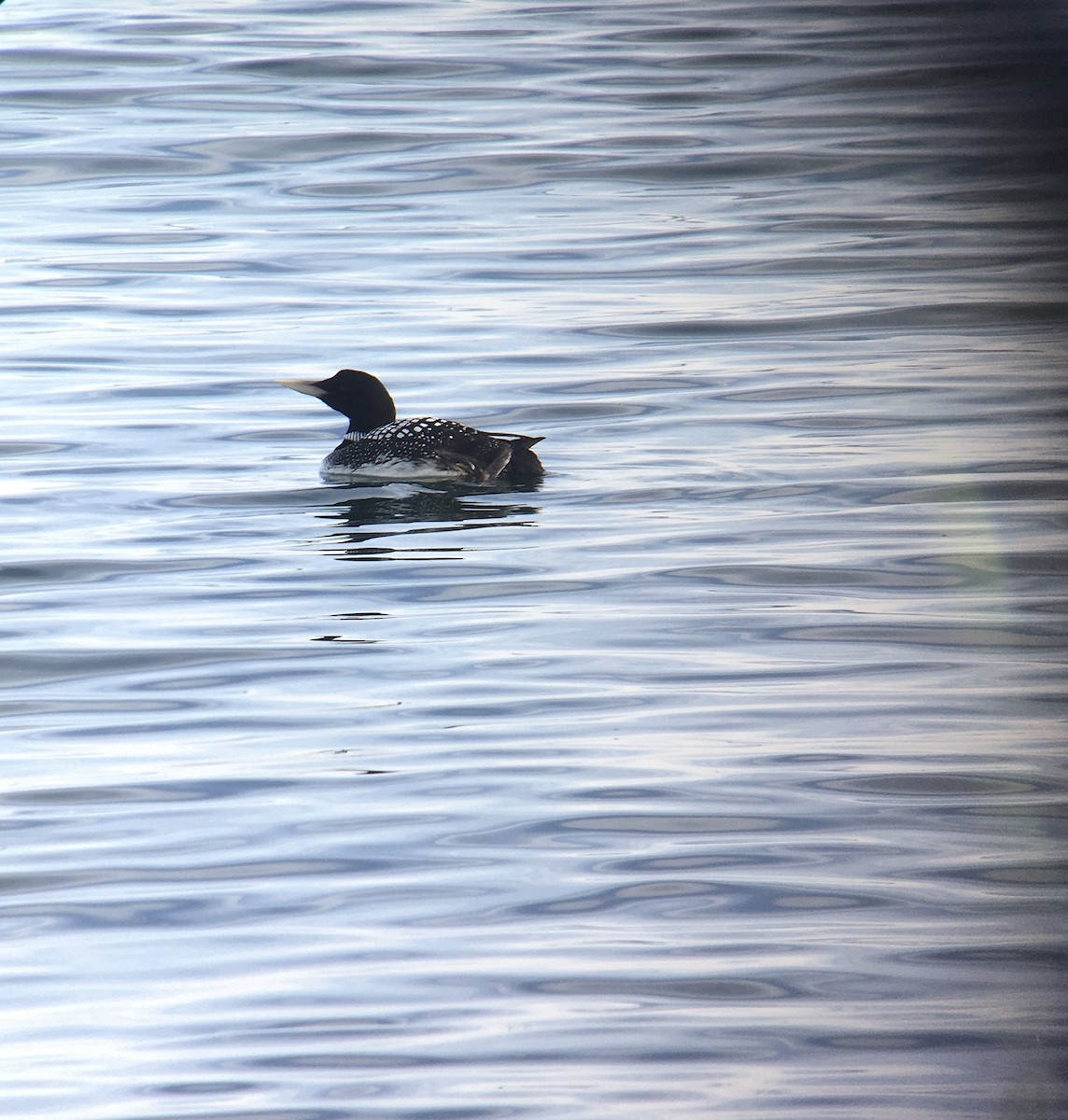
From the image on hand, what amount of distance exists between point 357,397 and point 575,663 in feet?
14.6

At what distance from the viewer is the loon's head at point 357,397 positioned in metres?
10.5

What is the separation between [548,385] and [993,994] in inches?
359

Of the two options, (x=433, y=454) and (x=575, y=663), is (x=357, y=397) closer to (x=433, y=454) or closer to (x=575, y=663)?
(x=433, y=454)

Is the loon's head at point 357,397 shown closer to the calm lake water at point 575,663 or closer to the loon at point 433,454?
the loon at point 433,454

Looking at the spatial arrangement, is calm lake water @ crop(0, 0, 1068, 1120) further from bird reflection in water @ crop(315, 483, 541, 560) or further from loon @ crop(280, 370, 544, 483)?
loon @ crop(280, 370, 544, 483)

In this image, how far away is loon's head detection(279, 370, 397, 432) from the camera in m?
10.5

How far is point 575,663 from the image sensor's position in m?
6.43

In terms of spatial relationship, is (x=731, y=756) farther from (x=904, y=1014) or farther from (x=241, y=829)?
(x=904, y=1014)

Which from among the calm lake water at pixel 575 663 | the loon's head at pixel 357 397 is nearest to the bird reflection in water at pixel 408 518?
the calm lake water at pixel 575 663

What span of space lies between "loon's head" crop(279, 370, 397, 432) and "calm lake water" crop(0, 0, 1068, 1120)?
565mm

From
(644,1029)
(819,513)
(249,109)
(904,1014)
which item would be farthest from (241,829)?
(249,109)

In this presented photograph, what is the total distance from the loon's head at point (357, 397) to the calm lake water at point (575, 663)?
565 mm

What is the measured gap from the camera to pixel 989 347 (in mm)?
12648

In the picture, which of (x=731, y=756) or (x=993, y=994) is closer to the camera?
(x=993, y=994)
